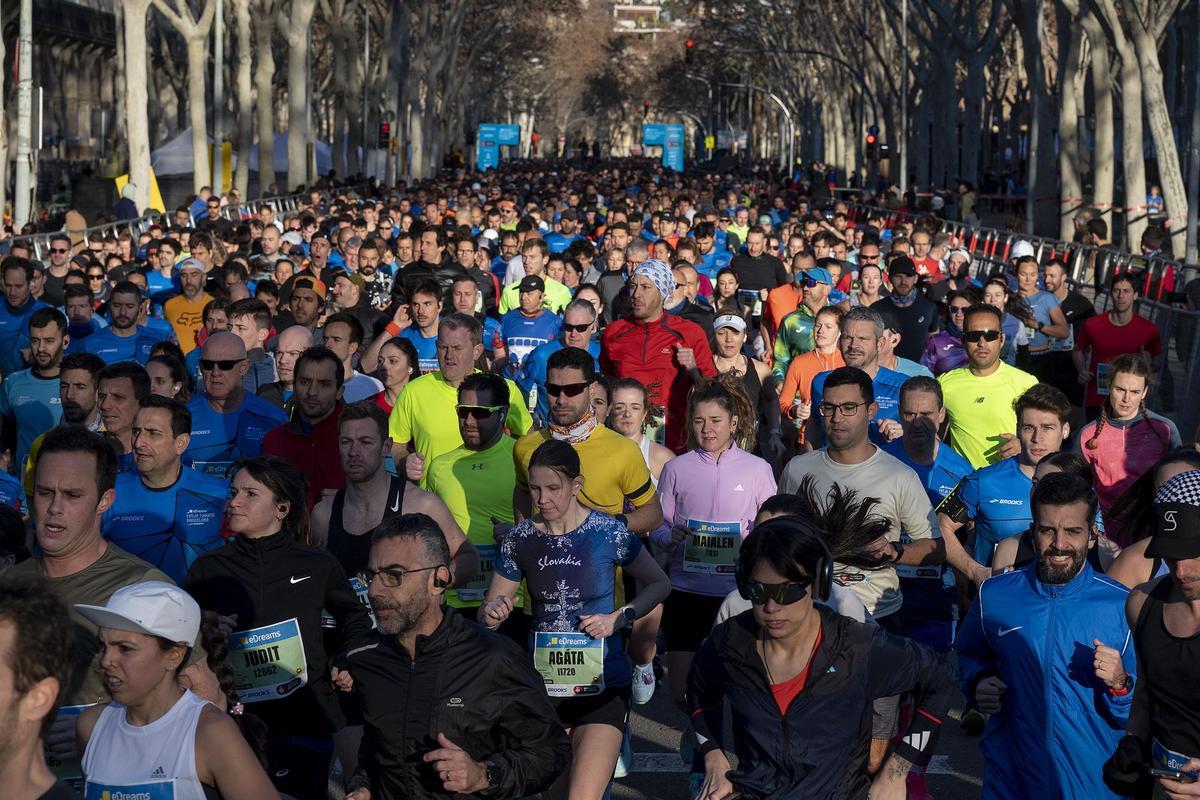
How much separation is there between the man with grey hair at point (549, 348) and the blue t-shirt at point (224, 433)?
185 centimetres

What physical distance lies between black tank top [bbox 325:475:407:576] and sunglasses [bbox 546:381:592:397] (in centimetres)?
96

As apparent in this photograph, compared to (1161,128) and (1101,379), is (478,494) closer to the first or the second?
(1101,379)

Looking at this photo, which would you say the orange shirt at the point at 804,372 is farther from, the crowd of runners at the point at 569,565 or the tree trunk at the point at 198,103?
the tree trunk at the point at 198,103

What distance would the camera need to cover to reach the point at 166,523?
6648 millimetres

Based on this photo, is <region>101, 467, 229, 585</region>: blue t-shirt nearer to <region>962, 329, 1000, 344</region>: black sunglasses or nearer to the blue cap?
<region>962, 329, 1000, 344</region>: black sunglasses

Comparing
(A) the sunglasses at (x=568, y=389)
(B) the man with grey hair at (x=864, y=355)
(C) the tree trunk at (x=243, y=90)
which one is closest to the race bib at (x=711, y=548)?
(A) the sunglasses at (x=568, y=389)

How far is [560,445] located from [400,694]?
5.51ft

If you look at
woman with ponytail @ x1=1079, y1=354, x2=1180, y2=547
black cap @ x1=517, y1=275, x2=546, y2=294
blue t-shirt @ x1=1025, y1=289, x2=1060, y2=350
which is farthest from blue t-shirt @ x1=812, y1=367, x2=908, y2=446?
blue t-shirt @ x1=1025, y1=289, x2=1060, y2=350

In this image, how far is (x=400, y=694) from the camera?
15.4 feet

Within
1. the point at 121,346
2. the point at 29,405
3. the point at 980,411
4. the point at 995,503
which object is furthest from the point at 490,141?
the point at 995,503

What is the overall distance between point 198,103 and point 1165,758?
112 feet

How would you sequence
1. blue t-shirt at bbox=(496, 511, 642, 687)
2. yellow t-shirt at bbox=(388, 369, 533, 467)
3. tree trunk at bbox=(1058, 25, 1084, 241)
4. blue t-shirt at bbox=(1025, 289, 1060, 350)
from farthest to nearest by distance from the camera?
tree trunk at bbox=(1058, 25, 1084, 241), blue t-shirt at bbox=(1025, 289, 1060, 350), yellow t-shirt at bbox=(388, 369, 533, 467), blue t-shirt at bbox=(496, 511, 642, 687)

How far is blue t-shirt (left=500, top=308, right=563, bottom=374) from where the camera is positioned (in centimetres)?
1208

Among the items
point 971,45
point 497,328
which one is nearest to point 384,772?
point 497,328
